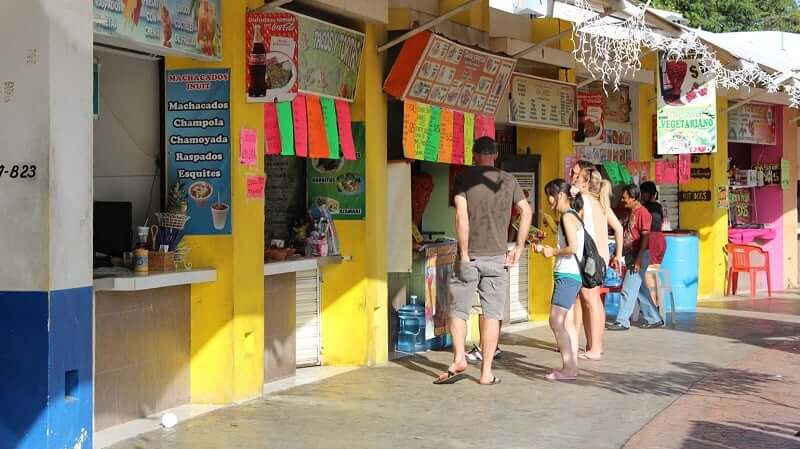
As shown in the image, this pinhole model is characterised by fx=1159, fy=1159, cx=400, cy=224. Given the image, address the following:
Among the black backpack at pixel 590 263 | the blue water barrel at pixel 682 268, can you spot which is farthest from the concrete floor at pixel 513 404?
the blue water barrel at pixel 682 268

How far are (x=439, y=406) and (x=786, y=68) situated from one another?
24.0 ft

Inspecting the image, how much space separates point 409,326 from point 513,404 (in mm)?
2664

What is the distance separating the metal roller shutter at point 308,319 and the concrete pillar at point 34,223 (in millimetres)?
4079

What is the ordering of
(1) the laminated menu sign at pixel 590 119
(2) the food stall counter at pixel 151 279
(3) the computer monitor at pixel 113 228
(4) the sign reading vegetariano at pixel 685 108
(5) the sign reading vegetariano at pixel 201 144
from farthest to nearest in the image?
1. (1) the laminated menu sign at pixel 590 119
2. (4) the sign reading vegetariano at pixel 685 108
3. (5) the sign reading vegetariano at pixel 201 144
4. (3) the computer monitor at pixel 113 228
5. (2) the food stall counter at pixel 151 279

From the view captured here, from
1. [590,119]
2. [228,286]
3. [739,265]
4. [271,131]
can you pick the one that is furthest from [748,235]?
[228,286]

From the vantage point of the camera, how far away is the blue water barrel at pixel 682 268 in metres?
16.3

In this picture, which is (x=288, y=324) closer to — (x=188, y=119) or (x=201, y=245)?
(x=201, y=245)

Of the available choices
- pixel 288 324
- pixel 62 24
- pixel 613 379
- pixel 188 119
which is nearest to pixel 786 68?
pixel 613 379

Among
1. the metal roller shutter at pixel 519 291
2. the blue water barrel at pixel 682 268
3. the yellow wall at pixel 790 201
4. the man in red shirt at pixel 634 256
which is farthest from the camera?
the yellow wall at pixel 790 201

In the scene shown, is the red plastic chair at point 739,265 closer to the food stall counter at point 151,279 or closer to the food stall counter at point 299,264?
the food stall counter at point 299,264

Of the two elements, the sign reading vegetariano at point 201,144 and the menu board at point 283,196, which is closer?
the sign reading vegetariano at point 201,144

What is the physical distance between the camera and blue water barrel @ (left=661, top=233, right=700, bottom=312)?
53.4 ft

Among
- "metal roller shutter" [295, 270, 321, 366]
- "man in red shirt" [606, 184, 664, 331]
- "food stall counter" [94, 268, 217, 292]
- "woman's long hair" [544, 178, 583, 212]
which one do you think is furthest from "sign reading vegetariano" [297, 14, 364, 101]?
"man in red shirt" [606, 184, 664, 331]

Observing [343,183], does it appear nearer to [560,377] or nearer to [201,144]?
[201,144]
